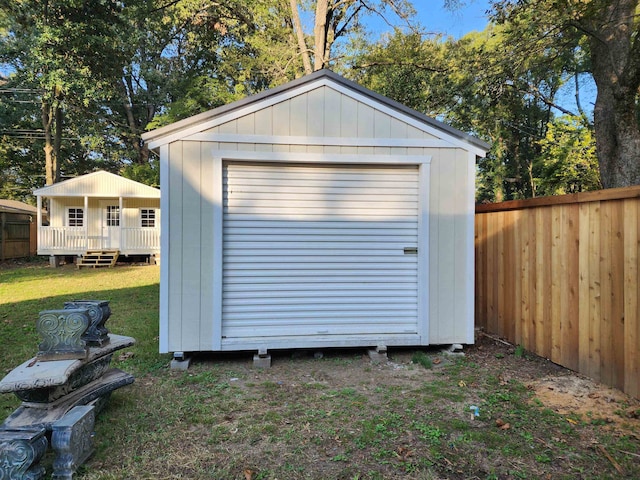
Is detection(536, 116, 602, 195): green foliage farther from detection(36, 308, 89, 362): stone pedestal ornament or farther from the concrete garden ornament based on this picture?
detection(36, 308, 89, 362): stone pedestal ornament

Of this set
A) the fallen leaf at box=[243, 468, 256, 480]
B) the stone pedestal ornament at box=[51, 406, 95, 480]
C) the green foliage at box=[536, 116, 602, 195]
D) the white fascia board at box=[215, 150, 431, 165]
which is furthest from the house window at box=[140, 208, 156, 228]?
the green foliage at box=[536, 116, 602, 195]

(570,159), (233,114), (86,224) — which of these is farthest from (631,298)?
(86,224)

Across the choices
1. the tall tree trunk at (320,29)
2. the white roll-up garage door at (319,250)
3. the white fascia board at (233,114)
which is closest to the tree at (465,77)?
the tall tree trunk at (320,29)

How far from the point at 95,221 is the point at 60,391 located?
14053mm

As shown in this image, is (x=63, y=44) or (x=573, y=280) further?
(x=63, y=44)

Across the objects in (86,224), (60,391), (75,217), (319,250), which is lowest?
(60,391)

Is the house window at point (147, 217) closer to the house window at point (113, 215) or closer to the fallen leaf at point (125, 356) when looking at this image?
the house window at point (113, 215)

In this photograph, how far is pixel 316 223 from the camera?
434 centimetres

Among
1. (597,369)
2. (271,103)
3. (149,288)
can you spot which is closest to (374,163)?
(271,103)

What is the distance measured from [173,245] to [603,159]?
6816mm

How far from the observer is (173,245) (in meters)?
3.97

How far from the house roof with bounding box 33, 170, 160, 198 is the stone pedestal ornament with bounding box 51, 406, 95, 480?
12801 mm

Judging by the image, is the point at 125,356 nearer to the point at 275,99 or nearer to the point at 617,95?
the point at 275,99

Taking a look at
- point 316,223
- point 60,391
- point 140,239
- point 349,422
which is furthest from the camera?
point 140,239
